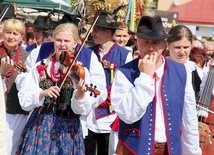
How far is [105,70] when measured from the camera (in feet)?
19.9

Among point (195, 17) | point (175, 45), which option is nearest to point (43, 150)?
point (175, 45)

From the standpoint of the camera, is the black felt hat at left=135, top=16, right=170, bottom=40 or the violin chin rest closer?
the black felt hat at left=135, top=16, right=170, bottom=40

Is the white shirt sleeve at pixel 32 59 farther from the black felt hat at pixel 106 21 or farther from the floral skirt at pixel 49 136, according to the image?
the black felt hat at pixel 106 21

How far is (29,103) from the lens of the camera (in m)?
4.51

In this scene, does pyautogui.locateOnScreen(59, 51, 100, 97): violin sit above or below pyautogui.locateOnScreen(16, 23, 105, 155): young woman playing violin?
above

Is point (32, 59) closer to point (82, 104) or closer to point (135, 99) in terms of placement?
point (82, 104)

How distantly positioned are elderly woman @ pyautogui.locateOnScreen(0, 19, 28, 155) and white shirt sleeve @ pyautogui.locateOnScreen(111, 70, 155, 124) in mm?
1834

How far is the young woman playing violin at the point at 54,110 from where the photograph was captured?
4617 mm

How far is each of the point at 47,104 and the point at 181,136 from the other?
4.02ft

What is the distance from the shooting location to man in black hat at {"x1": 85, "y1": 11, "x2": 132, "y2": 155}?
6059 mm

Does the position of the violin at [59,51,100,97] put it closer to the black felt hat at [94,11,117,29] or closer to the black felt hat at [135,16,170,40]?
the black felt hat at [135,16,170,40]

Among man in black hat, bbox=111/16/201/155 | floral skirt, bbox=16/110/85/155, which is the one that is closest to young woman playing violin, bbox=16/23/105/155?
floral skirt, bbox=16/110/85/155

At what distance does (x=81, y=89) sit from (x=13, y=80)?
1.38 metres

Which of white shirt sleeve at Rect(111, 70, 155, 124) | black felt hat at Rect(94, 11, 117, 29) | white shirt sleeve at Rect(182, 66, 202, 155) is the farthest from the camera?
black felt hat at Rect(94, 11, 117, 29)
